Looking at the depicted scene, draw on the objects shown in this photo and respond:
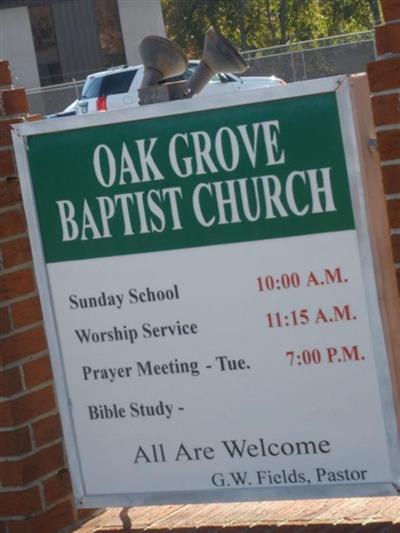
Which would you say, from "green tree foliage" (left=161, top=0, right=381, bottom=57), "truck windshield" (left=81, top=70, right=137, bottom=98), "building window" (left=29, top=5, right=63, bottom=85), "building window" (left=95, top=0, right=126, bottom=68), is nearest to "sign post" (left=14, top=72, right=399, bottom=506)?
"truck windshield" (left=81, top=70, right=137, bottom=98)

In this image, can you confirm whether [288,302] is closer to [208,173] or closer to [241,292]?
[241,292]

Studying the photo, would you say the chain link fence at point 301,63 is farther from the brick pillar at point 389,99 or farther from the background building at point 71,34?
the brick pillar at point 389,99

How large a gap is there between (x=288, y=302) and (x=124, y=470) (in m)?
0.94

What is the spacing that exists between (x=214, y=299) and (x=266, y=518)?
100 centimetres

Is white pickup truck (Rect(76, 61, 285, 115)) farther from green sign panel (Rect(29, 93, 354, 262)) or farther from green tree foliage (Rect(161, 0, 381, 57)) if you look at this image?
green sign panel (Rect(29, 93, 354, 262))

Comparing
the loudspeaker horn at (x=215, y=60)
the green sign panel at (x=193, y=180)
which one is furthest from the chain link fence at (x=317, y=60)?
the green sign panel at (x=193, y=180)

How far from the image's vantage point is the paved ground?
4.67 meters

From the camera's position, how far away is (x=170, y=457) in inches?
180

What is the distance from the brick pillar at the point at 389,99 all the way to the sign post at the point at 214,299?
Result: 0.37 feet

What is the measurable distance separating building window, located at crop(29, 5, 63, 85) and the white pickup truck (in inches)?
555

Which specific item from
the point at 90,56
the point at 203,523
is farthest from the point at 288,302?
the point at 90,56

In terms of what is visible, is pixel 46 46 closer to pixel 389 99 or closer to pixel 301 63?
pixel 301 63

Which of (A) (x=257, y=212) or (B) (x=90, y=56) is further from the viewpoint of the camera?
(B) (x=90, y=56)

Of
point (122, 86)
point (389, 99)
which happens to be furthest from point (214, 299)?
point (122, 86)
